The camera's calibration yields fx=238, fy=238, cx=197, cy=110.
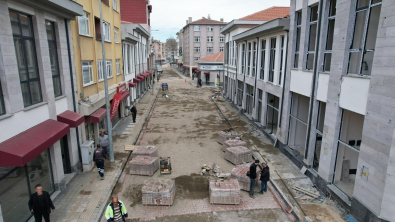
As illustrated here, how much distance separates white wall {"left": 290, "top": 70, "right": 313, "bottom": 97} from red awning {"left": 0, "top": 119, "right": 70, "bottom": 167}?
1113 centimetres

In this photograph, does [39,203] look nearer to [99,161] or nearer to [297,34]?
[99,161]

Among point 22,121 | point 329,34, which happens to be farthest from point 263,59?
point 22,121

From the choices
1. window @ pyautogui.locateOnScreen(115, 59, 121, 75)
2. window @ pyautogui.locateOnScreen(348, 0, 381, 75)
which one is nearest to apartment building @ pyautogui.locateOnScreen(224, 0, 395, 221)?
window @ pyautogui.locateOnScreen(348, 0, 381, 75)

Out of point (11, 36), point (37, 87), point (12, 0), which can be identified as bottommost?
point (37, 87)

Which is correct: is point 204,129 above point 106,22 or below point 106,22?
below

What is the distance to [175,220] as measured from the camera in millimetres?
8578

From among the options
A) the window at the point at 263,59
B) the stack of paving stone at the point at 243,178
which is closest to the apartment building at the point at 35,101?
the stack of paving stone at the point at 243,178

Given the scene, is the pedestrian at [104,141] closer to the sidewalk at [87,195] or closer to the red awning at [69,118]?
the sidewalk at [87,195]

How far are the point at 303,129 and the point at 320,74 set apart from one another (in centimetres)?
472

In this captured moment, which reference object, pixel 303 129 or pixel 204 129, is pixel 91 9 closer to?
pixel 204 129

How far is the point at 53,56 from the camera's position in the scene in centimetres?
1023

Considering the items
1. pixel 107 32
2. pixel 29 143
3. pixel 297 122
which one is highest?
pixel 107 32

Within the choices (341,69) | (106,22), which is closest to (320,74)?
(341,69)

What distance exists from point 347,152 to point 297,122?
13.5ft
